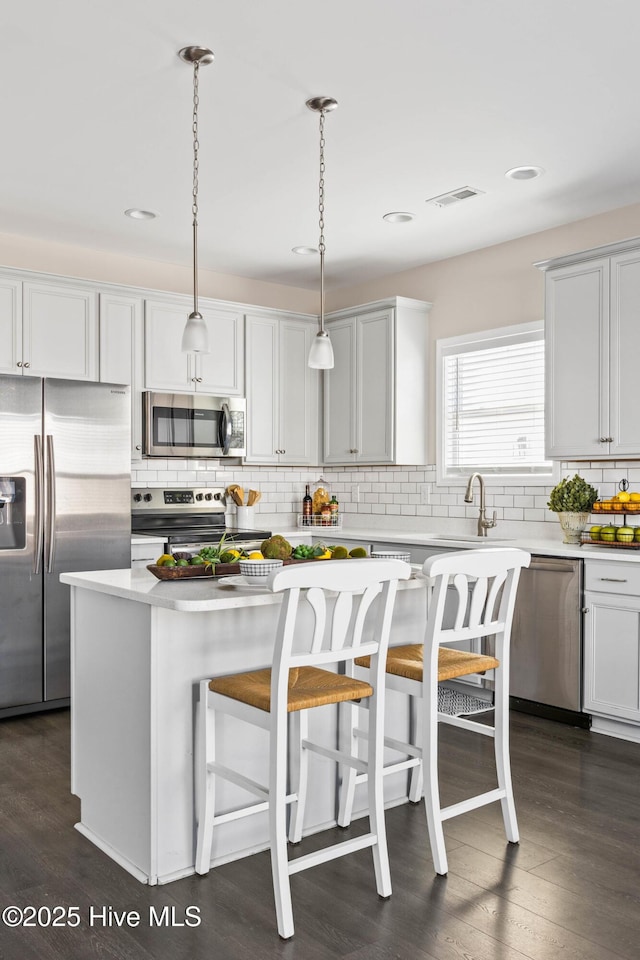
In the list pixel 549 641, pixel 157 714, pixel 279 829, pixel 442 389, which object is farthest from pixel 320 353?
pixel 442 389

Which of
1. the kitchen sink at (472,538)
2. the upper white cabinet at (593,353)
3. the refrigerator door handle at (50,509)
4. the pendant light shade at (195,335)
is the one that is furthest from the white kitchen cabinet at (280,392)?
the pendant light shade at (195,335)

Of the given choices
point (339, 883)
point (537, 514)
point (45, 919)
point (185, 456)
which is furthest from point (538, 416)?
point (45, 919)

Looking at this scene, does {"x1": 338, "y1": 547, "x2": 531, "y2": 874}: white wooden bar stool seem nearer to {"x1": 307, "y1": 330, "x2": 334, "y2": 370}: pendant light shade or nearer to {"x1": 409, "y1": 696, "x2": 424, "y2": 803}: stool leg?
{"x1": 409, "y1": 696, "x2": 424, "y2": 803}: stool leg

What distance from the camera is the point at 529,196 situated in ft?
14.1

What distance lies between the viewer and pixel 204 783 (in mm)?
2531

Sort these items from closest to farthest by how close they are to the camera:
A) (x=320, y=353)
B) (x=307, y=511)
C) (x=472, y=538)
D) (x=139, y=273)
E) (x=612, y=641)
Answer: (x=320, y=353) < (x=612, y=641) < (x=472, y=538) < (x=139, y=273) < (x=307, y=511)

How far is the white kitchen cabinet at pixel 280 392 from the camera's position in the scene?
18.8 feet

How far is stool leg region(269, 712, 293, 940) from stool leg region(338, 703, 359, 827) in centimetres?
61

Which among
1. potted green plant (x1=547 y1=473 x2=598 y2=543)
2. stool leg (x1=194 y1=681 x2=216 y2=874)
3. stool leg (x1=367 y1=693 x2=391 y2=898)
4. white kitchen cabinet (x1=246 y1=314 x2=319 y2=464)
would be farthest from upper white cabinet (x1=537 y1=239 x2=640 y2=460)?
stool leg (x1=194 y1=681 x2=216 y2=874)

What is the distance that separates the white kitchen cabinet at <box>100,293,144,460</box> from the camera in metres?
4.98

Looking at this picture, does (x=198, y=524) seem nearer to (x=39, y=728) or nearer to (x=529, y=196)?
(x=39, y=728)

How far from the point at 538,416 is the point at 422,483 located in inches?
40.5

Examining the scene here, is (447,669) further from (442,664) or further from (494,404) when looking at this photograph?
(494,404)

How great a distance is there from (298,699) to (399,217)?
322 centimetres
